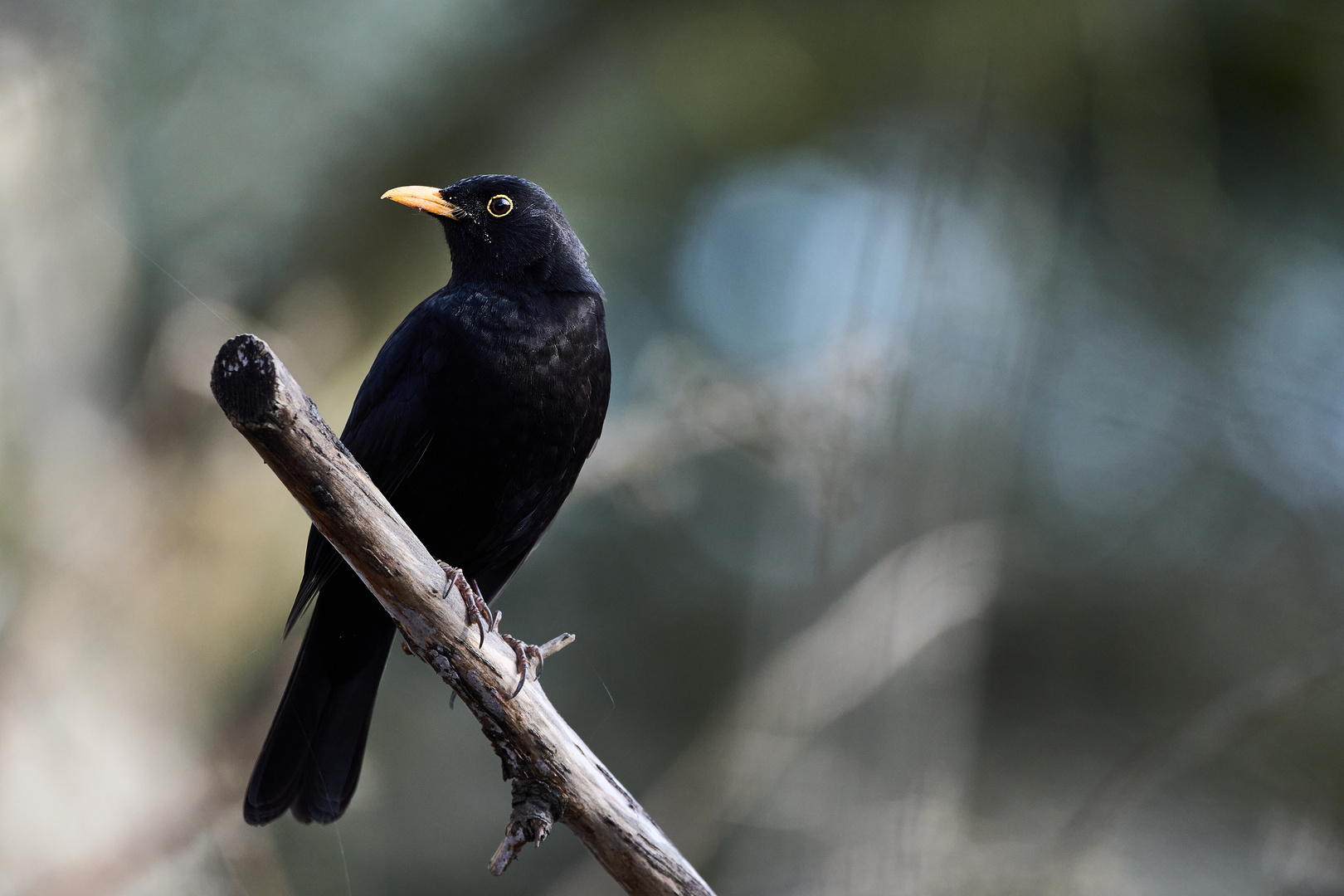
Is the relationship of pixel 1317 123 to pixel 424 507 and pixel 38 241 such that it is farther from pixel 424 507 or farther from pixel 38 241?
pixel 38 241

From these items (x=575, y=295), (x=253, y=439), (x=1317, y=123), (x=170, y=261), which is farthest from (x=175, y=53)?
(x=1317, y=123)

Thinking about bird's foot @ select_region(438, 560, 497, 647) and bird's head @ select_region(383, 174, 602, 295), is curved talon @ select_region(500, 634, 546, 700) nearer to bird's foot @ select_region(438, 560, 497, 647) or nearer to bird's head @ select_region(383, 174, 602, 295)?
bird's foot @ select_region(438, 560, 497, 647)

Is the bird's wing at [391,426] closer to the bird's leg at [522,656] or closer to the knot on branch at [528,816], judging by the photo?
the bird's leg at [522,656]

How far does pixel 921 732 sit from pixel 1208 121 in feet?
13.3

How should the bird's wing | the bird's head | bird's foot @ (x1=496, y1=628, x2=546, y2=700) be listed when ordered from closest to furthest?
bird's foot @ (x1=496, y1=628, x2=546, y2=700) → the bird's wing → the bird's head

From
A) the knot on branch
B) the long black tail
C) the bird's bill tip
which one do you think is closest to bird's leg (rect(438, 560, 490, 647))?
the knot on branch

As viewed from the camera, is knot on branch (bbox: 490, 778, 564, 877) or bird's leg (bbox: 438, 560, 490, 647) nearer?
knot on branch (bbox: 490, 778, 564, 877)

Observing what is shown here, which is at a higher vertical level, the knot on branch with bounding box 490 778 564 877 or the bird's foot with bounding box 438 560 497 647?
the bird's foot with bounding box 438 560 497 647

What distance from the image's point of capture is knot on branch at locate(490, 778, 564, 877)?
218 cm

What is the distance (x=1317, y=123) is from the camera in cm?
613

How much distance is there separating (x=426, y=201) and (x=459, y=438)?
3.28ft

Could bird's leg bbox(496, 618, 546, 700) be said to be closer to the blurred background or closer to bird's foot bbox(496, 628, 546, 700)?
bird's foot bbox(496, 628, 546, 700)

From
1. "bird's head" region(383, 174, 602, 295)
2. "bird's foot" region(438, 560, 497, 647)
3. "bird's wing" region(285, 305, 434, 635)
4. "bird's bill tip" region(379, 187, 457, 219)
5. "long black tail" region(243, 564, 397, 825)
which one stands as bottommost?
"bird's foot" region(438, 560, 497, 647)

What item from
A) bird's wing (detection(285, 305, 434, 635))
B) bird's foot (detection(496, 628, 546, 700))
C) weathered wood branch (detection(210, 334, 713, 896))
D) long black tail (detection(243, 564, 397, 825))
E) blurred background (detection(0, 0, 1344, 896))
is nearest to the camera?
weathered wood branch (detection(210, 334, 713, 896))
